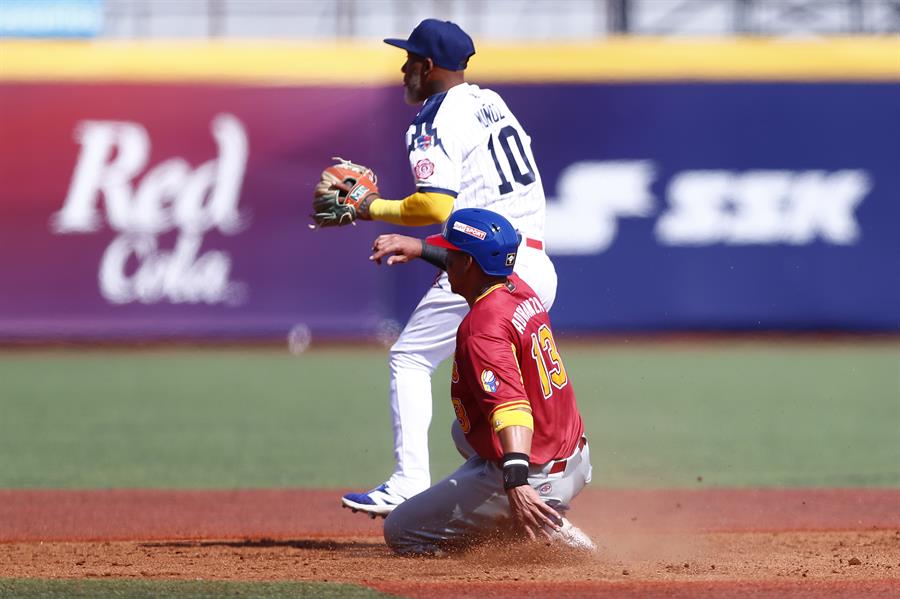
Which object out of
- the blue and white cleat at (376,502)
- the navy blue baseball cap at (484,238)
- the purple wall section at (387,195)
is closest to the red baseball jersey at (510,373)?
the navy blue baseball cap at (484,238)

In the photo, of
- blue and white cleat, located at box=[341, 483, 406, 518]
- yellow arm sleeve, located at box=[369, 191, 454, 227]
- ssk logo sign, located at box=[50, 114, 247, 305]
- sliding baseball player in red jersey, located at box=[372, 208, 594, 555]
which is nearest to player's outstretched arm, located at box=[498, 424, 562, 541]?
sliding baseball player in red jersey, located at box=[372, 208, 594, 555]

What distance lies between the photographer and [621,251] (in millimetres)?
15758

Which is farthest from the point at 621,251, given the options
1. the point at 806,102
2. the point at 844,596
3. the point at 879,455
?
the point at 844,596

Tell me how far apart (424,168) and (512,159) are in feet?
1.41

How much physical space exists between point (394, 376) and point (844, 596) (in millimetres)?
2053

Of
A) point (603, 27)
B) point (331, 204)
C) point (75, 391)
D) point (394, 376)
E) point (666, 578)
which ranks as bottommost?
point (75, 391)

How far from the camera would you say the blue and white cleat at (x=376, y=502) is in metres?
5.68

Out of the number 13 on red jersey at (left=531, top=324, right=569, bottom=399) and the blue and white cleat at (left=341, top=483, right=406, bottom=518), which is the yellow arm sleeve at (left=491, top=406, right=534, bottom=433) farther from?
the blue and white cleat at (left=341, top=483, right=406, bottom=518)

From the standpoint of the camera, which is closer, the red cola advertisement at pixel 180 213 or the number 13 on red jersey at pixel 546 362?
the number 13 on red jersey at pixel 546 362

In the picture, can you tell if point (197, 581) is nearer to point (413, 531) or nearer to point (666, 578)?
point (413, 531)

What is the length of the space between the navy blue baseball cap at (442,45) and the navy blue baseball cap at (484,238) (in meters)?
0.88

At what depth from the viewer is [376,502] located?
5691 mm

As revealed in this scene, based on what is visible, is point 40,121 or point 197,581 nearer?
point 197,581

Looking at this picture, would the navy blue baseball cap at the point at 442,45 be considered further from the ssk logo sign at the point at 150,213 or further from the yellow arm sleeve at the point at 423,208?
the ssk logo sign at the point at 150,213
